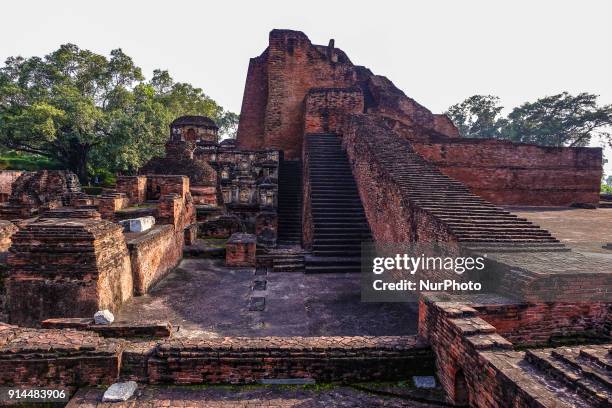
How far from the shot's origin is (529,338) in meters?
3.93

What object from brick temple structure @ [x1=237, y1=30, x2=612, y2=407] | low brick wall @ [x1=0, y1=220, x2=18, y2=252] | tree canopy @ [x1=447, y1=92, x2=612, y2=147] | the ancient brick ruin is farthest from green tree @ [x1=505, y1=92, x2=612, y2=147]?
low brick wall @ [x1=0, y1=220, x2=18, y2=252]

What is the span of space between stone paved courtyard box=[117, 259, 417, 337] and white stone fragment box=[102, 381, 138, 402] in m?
1.41

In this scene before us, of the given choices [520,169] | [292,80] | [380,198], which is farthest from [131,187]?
[520,169]

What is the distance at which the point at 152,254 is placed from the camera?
6.99m

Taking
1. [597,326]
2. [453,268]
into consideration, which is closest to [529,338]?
[597,326]

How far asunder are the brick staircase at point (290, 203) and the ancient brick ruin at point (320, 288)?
7 cm

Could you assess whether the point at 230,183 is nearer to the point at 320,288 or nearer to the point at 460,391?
the point at 320,288

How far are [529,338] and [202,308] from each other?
461cm

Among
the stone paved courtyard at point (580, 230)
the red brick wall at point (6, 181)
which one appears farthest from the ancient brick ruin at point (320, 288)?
the red brick wall at point (6, 181)

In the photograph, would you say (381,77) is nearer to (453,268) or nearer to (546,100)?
(453,268)

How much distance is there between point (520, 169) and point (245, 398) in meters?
14.4

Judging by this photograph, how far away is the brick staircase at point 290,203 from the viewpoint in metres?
10.6

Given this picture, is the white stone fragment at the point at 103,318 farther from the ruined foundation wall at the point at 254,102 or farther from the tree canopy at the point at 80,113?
the tree canopy at the point at 80,113

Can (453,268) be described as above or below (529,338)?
above
